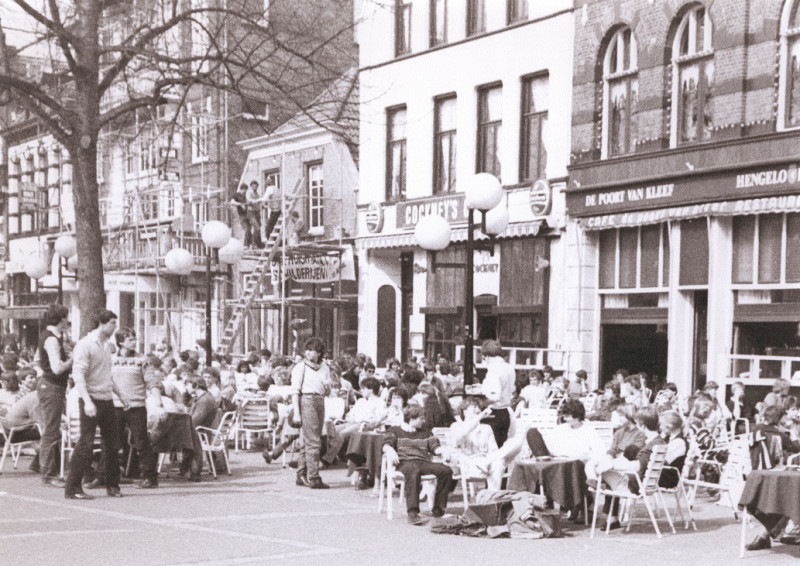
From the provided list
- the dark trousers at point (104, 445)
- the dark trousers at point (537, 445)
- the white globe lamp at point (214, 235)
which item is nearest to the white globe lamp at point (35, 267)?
the white globe lamp at point (214, 235)

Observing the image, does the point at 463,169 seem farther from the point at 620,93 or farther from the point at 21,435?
the point at 21,435

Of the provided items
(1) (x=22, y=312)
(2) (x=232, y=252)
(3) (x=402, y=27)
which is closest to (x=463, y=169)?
(3) (x=402, y=27)

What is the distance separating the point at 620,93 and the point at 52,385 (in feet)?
42.7

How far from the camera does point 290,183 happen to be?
31.8 meters

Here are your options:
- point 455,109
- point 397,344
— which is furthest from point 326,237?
point 455,109

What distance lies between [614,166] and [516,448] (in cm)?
1060

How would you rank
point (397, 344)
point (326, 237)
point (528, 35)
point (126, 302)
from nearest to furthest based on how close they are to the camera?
point (528, 35) < point (397, 344) < point (326, 237) < point (126, 302)

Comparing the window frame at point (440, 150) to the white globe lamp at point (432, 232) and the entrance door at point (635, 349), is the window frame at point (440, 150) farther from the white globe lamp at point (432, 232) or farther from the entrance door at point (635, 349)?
the white globe lamp at point (432, 232)

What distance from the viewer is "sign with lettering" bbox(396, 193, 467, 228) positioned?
2456 centimetres

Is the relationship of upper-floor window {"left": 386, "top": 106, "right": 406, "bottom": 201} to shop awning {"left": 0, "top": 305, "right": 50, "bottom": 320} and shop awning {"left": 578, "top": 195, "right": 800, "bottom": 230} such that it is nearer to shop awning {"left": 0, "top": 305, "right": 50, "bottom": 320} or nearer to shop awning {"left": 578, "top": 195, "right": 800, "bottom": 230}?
shop awning {"left": 578, "top": 195, "right": 800, "bottom": 230}

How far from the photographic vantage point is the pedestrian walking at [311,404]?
1327 centimetres

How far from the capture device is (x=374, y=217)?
89.5 feet

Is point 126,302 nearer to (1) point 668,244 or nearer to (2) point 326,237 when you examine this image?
(2) point 326,237

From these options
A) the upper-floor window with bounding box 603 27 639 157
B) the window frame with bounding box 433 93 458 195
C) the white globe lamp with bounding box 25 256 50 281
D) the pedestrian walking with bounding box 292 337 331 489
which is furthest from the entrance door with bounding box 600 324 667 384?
the white globe lamp with bounding box 25 256 50 281
